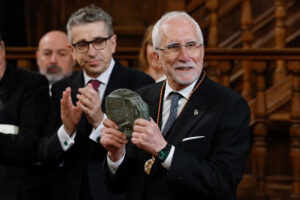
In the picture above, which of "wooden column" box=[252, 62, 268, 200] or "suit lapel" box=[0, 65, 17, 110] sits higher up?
"suit lapel" box=[0, 65, 17, 110]

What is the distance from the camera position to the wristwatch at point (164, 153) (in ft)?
7.54

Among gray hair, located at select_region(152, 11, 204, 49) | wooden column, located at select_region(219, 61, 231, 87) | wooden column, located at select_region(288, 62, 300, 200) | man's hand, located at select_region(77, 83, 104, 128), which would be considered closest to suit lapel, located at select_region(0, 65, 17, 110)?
man's hand, located at select_region(77, 83, 104, 128)

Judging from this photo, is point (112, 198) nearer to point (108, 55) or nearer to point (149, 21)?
point (108, 55)

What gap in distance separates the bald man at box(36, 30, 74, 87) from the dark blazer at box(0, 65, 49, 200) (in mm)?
937

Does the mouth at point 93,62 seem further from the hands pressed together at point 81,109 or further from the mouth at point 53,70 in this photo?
the mouth at point 53,70

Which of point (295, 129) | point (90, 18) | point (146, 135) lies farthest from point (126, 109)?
point (295, 129)

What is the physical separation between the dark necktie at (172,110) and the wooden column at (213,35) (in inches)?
71.3

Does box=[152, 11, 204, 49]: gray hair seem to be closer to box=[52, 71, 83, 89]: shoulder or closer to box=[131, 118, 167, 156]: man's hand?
box=[131, 118, 167, 156]: man's hand

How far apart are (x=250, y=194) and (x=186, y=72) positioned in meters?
1.93

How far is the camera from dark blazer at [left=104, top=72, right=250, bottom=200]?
2338 millimetres

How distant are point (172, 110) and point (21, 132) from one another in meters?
1.15

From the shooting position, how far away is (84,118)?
332 centimetres

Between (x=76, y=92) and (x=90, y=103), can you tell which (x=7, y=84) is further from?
(x=90, y=103)

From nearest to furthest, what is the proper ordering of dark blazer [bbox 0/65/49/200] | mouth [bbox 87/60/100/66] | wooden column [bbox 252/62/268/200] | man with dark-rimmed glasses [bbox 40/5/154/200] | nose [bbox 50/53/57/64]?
man with dark-rimmed glasses [bbox 40/5/154/200], mouth [bbox 87/60/100/66], dark blazer [bbox 0/65/49/200], wooden column [bbox 252/62/268/200], nose [bbox 50/53/57/64]
